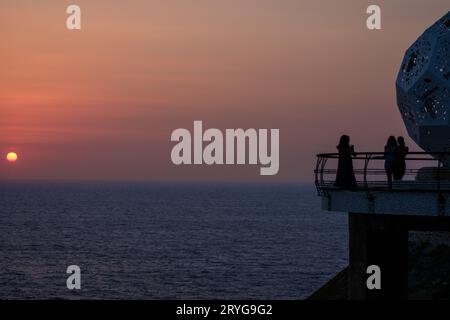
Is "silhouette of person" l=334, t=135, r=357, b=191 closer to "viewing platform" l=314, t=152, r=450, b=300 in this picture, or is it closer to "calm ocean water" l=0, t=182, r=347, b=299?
"viewing platform" l=314, t=152, r=450, b=300

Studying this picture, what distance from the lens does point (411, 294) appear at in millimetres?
41906

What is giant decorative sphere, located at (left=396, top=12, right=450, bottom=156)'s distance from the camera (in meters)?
25.5

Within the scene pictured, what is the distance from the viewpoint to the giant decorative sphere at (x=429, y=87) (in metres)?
25.5

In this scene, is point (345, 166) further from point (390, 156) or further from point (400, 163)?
point (400, 163)

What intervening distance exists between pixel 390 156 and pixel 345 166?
4.02ft

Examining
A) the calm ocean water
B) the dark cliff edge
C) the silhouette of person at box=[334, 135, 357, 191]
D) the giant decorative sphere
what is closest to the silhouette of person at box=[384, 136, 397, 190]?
the silhouette of person at box=[334, 135, 357, 191]

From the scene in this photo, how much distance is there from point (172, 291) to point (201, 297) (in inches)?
149

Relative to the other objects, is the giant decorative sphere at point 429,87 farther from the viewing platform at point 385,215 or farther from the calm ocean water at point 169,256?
the calm ocean water at point 169,256

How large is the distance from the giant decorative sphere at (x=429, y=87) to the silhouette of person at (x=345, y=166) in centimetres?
318

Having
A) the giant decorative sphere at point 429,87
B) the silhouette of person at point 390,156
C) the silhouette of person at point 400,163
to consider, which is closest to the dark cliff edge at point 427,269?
the giant decorative sphere at point 429,87

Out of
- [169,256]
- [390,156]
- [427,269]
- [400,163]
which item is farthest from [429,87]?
[169,256]

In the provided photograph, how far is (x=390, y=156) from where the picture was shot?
2427 centimetres

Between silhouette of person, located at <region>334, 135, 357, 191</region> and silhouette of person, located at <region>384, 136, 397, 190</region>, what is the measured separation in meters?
0.89

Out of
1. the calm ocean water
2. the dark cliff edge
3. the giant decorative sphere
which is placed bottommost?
the calm ocean water
